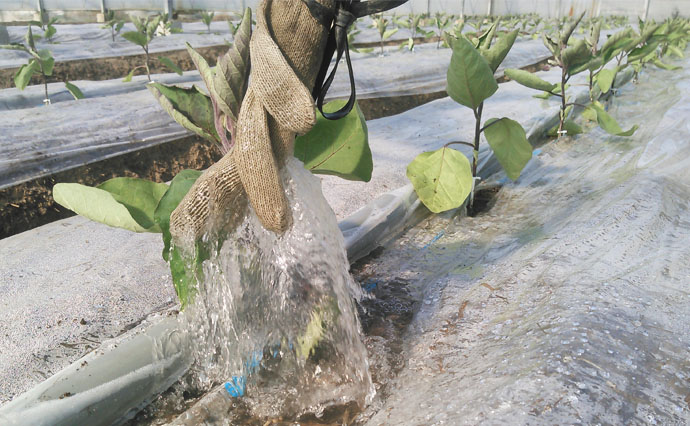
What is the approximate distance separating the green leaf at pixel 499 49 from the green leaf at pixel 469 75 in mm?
90

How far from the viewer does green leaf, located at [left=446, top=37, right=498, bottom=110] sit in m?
1.07

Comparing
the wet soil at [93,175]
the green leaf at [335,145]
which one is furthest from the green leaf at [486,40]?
the wet soil at [93,175]

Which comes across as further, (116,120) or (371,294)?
(116,120)

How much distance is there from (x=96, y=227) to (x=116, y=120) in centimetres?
79

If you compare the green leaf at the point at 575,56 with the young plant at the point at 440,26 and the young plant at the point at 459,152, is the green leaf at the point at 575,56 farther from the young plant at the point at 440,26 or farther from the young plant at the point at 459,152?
the young plant at the point at 440,26

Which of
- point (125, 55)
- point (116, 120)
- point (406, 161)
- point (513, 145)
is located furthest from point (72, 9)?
point (513, 145)

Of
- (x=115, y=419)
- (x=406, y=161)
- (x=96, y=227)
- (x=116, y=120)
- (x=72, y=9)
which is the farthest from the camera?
(x=72, y=9)

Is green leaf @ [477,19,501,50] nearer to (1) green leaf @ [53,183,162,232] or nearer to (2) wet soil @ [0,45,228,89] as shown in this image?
(1) green leaf @ [53,183,162,232]

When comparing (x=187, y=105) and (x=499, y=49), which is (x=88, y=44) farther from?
(x=187, y=105)

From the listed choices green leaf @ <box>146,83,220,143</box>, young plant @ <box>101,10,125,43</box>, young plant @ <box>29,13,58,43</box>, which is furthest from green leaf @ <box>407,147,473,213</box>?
young plant @ <box>101,10,125,43</box>

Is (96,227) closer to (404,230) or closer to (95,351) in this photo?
(95,351)

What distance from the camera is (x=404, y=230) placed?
127 cm

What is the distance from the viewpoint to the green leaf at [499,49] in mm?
1171

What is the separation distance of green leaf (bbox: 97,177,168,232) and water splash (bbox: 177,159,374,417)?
0.11 m
